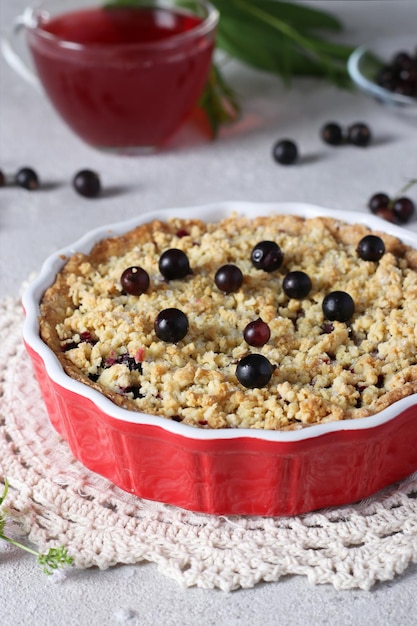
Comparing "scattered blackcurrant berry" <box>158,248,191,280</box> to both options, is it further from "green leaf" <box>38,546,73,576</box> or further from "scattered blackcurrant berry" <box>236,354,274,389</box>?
"green leaf" <box>38,546,73,576</box>

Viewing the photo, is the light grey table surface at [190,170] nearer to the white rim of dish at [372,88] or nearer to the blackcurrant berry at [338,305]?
the white rim of dish at [372,88]

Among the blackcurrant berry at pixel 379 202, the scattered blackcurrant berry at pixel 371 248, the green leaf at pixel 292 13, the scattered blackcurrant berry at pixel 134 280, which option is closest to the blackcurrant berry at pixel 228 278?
the scattered blackcurrant berry at pixel 134 280

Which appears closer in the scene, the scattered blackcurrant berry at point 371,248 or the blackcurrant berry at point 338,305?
the blackcurrant berry at point 338,305

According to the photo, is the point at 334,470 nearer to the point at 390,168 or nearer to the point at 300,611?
the point at 300,611

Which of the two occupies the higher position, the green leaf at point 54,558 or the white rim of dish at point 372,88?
the green leaf at point 54,558

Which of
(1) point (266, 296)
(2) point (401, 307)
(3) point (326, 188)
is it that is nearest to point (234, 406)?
(1) point (266, 296)
